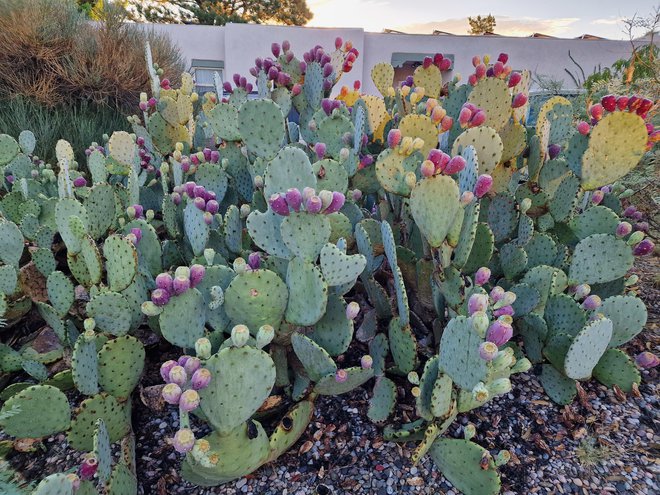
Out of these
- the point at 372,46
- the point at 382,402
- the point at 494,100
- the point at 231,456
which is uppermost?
the point at 372,46

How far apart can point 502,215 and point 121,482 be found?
5.65 feet

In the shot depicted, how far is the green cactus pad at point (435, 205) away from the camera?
1.43 meters

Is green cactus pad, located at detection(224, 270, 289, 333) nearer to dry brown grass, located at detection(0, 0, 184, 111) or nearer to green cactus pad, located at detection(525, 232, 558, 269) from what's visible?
green cactus pad, located at detection(525, 232, 558, 269)

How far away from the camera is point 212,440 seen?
1.19 m

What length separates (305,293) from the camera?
4.62ft

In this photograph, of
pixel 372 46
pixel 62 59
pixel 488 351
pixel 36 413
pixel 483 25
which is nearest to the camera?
pixel 488 351

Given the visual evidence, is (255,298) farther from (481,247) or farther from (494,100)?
(494,100)

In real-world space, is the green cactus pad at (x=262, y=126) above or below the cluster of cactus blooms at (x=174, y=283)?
above

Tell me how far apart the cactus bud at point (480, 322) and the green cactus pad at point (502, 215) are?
97 centimetres

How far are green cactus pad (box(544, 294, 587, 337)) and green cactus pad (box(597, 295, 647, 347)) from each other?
0.15m

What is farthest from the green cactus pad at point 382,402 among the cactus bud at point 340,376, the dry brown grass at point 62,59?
the dry brown grass at point 62,59

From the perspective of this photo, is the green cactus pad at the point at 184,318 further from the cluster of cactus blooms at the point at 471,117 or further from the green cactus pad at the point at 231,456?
the cluster of cactus blooms at the point at 471,117

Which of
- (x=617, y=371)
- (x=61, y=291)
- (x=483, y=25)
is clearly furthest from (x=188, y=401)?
(x=483, y=25)

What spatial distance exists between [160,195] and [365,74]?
1494 centimetres
